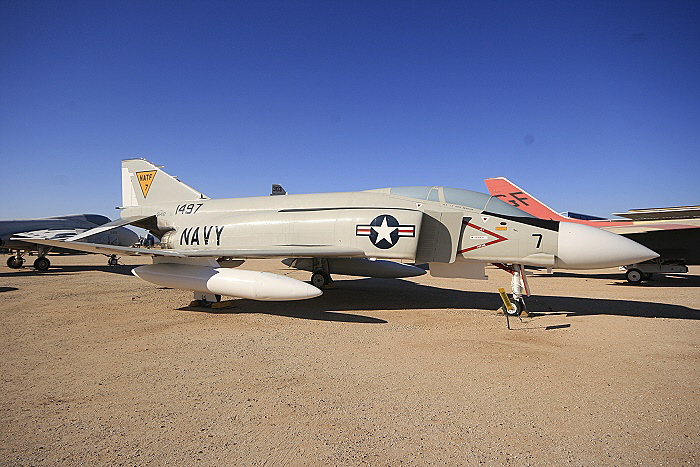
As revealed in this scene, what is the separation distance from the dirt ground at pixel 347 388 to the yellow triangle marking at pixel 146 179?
5.14 m

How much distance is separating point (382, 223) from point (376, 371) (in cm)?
377

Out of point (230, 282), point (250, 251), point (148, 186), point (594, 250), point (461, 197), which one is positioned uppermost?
point (148, 186)

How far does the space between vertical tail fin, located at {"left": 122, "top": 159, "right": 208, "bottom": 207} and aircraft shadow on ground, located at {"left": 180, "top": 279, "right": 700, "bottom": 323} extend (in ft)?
14.8

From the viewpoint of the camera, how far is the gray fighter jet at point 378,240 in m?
6.86

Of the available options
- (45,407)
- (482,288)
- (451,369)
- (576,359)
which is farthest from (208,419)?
(482,288)

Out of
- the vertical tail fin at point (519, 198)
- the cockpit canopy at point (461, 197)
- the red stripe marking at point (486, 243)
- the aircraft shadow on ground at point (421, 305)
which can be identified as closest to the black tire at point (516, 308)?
the aircraft shadow on ground at point (421, 305)

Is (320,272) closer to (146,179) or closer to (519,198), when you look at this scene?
(146,179)

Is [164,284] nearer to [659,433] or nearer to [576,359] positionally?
[576,359]

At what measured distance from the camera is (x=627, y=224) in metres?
13.8

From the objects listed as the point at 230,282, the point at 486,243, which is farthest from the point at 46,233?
the point at 486,243

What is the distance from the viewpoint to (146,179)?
11883mm

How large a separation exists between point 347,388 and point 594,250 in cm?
526

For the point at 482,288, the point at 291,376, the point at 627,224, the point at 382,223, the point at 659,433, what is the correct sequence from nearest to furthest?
the point at 659,433
the point at 291,376
the point at 382,223
the point at 482,288
the point at 627,224

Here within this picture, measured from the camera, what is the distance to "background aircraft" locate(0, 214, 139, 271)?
17297mm
